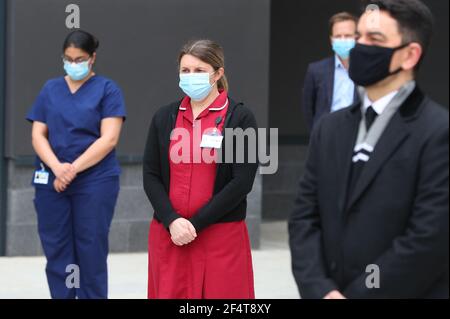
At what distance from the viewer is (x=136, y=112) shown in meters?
9.38

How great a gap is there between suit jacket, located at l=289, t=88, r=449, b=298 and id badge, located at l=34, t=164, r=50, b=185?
3392 millimetres

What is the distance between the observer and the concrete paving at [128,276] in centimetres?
786

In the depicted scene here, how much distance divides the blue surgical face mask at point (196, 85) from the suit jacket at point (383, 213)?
1.73 meters

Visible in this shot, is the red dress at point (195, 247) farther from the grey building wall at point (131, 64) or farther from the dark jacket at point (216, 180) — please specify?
the grey building wall at point (131, 64)

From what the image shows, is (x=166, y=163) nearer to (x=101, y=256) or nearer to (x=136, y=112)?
(x=101, y=256)

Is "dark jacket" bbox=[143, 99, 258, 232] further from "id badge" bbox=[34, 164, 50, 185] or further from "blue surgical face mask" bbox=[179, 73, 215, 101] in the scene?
"id badge" bbox=[34, 164, 50, 185]

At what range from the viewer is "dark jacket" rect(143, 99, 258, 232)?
199 inches

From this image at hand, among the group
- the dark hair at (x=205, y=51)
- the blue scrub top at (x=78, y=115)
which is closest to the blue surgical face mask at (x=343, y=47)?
the blue scrub top at (x=78, y=115)

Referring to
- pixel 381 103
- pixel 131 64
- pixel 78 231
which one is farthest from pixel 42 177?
pixel 381 103

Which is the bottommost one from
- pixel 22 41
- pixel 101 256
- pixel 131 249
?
pixel 131 249

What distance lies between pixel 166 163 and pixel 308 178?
1.64m

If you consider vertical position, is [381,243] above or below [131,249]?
above

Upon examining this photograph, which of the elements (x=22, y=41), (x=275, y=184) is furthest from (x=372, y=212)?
(x=275, y=184)

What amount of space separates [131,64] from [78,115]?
2764mm
